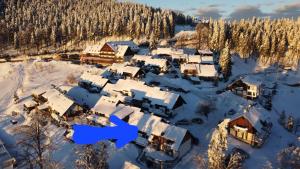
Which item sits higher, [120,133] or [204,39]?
[204,39]

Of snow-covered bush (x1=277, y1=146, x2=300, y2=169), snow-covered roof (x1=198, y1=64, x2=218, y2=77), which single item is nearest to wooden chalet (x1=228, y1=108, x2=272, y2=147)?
snow-covered bush (x1=277, y1=146, x2=300, y2=169)

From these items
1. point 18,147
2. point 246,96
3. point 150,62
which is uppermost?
point 150,62

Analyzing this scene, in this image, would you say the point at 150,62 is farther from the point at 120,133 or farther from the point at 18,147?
the point at 18,147

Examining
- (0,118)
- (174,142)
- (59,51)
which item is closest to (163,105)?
(174,142)

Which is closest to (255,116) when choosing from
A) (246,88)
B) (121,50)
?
(246,88)

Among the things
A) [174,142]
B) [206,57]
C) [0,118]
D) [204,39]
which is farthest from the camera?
[204,39]

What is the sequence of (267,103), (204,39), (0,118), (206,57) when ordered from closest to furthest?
(0,118) → (267,103) → (206,57) → (204,39)

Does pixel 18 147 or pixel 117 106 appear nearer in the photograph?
pixel 18 147
